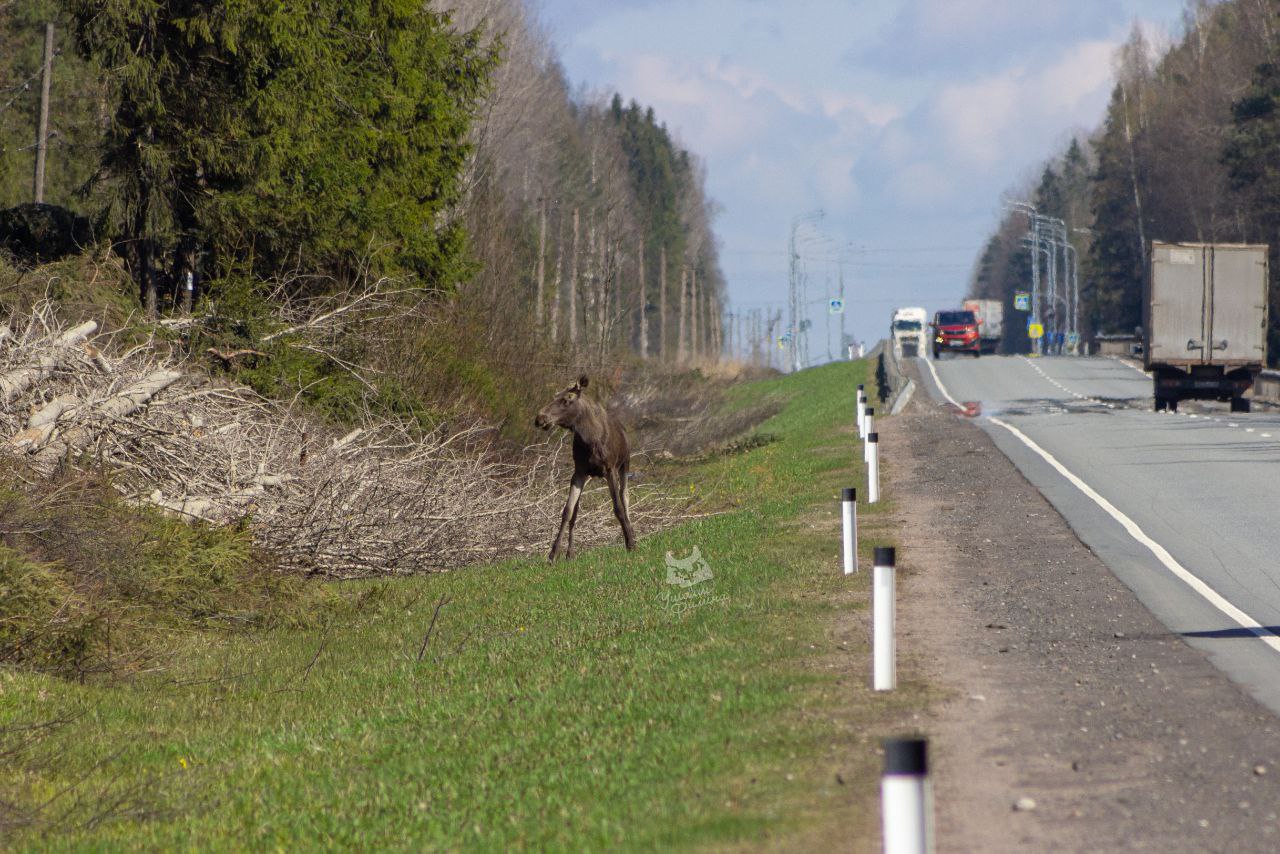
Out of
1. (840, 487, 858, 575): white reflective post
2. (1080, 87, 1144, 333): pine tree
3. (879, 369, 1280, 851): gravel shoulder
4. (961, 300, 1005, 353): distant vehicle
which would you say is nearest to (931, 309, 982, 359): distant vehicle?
(1080, 87, 1144, 333): pine tree

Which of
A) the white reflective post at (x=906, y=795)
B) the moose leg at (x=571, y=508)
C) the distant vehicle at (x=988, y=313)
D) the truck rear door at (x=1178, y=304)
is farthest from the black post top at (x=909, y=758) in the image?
the distant vehicle at (x=988, y=313)

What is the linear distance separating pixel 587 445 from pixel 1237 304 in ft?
81.7

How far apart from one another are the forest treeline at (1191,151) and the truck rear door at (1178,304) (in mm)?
13210

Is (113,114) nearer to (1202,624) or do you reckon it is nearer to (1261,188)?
(1202,624)

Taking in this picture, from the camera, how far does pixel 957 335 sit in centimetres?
7788

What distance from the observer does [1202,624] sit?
10797mm

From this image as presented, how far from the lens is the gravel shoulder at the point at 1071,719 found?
604 centimetres

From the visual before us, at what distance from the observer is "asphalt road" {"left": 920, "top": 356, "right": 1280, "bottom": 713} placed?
1085 cm

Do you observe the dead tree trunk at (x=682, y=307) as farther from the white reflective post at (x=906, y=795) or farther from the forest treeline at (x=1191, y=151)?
the white reflective post at (x=906, y=795)

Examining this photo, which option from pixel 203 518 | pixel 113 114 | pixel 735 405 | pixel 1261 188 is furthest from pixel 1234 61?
pixel 203 518

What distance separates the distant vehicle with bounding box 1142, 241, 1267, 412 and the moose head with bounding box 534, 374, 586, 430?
23.8 m

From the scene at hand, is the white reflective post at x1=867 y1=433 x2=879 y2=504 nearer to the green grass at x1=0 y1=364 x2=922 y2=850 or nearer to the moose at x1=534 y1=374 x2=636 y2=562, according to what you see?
the moose at x1=534 y1=374 x2=636 y2=562

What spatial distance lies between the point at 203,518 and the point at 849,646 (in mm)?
7549

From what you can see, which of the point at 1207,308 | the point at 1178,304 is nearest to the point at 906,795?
the point at 1178,304
